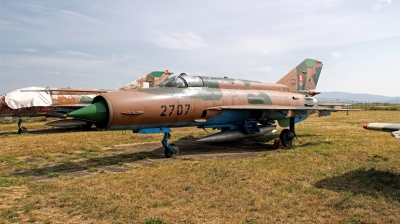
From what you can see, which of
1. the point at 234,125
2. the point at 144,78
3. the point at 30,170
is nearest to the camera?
the point at 30,170

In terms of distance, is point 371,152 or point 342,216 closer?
point 342,216

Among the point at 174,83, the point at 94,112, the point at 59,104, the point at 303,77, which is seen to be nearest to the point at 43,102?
the point at 59,104

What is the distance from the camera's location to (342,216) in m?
4.99

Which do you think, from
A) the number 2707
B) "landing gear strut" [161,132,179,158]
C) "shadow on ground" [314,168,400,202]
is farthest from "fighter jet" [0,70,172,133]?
"shadow on ground" [314,168,400,202]

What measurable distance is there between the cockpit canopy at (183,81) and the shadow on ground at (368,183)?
5.74 m

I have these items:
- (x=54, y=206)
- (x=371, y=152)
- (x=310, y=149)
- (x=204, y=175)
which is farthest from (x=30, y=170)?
(x=371, y=152)

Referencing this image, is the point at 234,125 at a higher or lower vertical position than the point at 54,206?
higher

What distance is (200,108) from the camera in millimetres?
10680

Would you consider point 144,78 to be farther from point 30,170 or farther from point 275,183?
point 275,183

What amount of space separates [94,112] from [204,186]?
377cm

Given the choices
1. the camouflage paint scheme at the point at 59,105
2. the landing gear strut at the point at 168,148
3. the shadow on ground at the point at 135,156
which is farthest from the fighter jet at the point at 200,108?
the camouflage paint scheme at the point at 59,105

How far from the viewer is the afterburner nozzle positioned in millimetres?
8062

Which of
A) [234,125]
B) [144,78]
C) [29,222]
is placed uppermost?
[144,78]

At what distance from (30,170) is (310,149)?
9.46 metres
